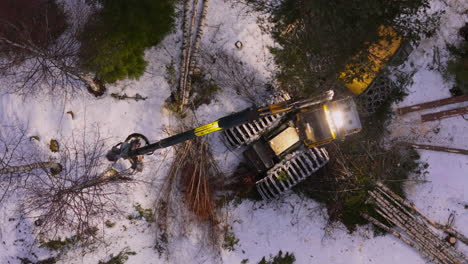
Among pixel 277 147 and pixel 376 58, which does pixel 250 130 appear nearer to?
pixel 277 147

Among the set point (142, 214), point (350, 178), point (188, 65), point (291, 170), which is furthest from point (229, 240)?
point (188, 65)

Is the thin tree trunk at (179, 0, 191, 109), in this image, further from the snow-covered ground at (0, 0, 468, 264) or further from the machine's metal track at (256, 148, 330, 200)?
the machine's metal track at (256, 148, 330, 200)

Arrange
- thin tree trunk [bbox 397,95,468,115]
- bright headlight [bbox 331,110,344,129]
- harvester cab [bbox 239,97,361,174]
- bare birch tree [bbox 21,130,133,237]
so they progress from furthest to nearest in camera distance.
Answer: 1. thin tree trunk [bbox 397,95,468,115]
2. bare birch tree [bbox 21,130,133,237]
3. harvester cab [bbox 239,97,361,174]
4. bright headlight [bbox 331,110,344,129]

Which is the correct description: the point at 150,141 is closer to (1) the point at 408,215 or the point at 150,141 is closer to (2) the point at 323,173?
(2) the point at 323,173

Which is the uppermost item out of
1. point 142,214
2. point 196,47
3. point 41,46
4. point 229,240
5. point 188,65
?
point 41,46

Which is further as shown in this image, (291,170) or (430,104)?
(430,104)

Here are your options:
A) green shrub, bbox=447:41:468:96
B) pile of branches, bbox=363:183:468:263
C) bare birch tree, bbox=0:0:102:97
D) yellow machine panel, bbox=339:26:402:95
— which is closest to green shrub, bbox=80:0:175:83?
bare birch tree, bbox=0:0:102:97

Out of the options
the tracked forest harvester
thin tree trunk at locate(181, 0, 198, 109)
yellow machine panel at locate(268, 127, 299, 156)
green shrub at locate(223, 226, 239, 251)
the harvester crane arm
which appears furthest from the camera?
green shrub at locate(223, 226, 239, 251)

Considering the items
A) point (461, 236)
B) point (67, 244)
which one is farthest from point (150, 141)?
point (461, 236)
